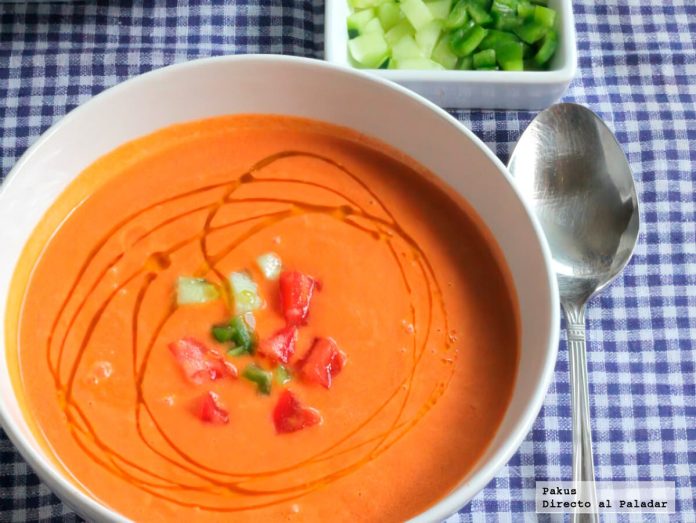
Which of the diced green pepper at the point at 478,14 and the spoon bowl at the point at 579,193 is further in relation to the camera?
the diced green pepper at the point at 478,14

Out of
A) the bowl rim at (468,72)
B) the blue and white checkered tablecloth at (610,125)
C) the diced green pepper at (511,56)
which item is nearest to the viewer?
the blue and white checkered tablecloth at (610,125)

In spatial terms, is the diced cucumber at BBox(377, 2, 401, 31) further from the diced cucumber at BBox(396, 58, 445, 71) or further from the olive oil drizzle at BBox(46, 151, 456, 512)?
the olive oil drizzle at BBox(46, 151, 456, 512)

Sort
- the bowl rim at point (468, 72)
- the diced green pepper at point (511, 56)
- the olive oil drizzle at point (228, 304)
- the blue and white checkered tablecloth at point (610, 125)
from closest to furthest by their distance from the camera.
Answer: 1. the olive oil drizzle at point (228, 304)
2. the blue and white checkered tablecloth at point (610, 125)
3. the bowl rim at point (468, 72)
4. the diced green pepper at point (511, 56)

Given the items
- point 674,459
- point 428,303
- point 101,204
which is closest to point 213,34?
point 101,204

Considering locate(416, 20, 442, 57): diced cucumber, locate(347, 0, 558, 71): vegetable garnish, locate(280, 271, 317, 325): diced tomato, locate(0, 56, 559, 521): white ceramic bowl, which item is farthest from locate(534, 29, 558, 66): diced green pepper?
locate(280, 271, 317, 325): diced tomato

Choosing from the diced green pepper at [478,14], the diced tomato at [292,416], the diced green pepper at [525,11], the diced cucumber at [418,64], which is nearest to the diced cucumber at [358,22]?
the diced cucumber at [418,64]

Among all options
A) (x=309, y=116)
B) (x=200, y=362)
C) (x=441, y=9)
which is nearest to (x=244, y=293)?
(x=200, y=362)

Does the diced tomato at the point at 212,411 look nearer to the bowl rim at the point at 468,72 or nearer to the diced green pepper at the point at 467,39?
the bowl rim at the point at 468,72

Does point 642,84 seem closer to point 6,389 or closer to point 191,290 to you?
point 191,290
